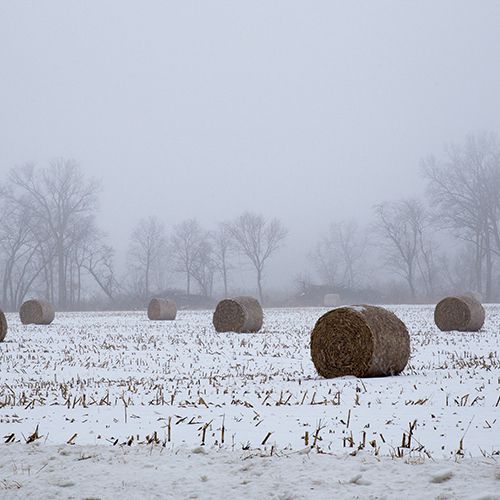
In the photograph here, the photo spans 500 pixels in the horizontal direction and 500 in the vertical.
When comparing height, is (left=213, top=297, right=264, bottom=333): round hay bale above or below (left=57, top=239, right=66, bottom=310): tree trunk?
below

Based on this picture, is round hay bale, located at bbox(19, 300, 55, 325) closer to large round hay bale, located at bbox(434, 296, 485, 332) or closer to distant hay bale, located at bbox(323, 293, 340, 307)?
large round hay bale, located at bbox(434, 296, 485, 332)

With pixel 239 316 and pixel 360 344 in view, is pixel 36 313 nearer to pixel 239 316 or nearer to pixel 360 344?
pixel 239 316

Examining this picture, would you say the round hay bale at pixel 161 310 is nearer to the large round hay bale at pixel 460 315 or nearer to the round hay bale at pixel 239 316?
the round hay bale at pixel 239 316

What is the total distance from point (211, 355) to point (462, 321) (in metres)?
9.41

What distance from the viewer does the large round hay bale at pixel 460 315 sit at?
18.9 metres

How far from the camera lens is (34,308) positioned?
25.4 metres

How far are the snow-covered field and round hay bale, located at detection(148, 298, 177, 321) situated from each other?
1710 cm

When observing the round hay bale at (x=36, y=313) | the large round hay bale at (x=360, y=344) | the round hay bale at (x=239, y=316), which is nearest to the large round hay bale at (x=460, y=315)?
the round hay bale at (x=239, y=316)

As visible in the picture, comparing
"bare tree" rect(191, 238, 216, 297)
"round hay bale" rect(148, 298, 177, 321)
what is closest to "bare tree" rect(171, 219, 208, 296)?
"bare tree" rect(191, 238, 216, 297)

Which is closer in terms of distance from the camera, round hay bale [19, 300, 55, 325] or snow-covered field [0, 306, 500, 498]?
snow-covered field [0, 306, 500, 498]

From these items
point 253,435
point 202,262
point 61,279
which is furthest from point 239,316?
point 202,262

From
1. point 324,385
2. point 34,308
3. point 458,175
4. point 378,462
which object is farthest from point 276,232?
point 378,462

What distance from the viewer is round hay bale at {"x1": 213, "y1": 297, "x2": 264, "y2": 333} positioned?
19.9 metres

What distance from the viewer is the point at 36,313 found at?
25266 millimetres
